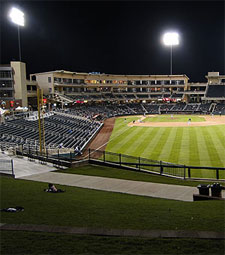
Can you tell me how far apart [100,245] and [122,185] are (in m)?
8.48

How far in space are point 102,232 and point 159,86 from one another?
110124 mm

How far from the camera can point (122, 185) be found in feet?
46.0

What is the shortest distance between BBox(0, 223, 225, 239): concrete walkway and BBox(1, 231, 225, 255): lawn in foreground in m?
0.22

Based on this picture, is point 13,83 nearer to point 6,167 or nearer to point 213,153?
point 213,153

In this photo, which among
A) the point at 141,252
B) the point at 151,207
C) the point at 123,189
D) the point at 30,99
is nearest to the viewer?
the point at 141,252

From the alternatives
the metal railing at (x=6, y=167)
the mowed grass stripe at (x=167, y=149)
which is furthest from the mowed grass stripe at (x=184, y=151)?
the metal railing at (x=6, y=167)

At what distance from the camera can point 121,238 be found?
19.6 ft

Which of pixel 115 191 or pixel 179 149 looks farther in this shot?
pixel 179 149

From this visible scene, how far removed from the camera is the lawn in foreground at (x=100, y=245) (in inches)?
208

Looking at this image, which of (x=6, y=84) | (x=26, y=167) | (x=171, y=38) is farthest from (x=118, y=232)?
(x=171, y=38)

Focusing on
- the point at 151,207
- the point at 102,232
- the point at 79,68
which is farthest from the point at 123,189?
the point at 79,68

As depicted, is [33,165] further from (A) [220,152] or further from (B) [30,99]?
(B) [30,99]

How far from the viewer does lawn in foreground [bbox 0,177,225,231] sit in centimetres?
702

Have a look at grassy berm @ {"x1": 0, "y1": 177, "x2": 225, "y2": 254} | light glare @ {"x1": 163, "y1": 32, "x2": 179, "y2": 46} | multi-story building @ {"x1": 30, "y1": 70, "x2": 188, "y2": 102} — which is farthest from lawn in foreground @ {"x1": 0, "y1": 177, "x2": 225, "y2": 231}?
multi-story building @ {"x1": 30, "y1": 70, "x2": 188, "y2": 102}
